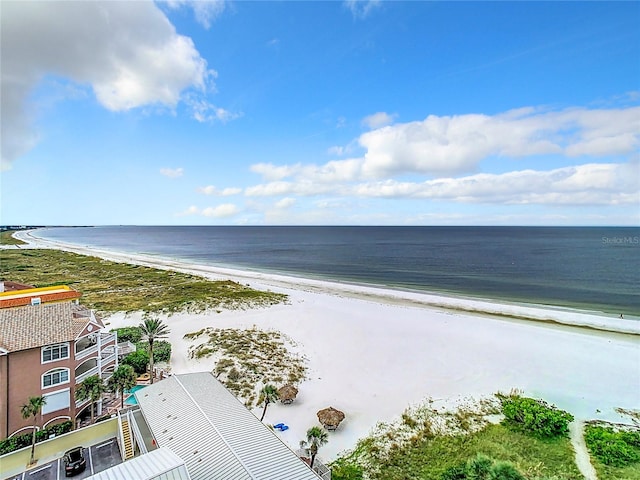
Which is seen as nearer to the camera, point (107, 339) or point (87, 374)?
point (87, 374)

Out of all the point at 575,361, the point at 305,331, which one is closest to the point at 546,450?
the point at 575,361

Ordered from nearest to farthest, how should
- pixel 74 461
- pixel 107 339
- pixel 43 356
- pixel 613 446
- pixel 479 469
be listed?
1. pixel 479 469
2. pixel 74 461
3. pixel 613 446
4. pixel 43 356
5. pixel 107 339

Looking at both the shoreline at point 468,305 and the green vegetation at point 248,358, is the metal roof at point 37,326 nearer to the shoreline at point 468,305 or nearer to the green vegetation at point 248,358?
the green vegetation at point 248,358

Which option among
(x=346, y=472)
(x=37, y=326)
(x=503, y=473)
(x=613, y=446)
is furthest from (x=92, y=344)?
(x=613, y=446)

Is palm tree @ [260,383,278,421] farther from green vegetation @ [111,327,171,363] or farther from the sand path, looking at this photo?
the sand path

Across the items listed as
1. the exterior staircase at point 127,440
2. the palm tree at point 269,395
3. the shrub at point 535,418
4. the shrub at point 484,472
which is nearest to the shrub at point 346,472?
the shrub at point 484,472

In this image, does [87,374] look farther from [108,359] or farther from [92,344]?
[92,344]

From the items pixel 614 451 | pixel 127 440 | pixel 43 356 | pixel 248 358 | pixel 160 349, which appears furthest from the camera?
pixel 160 349

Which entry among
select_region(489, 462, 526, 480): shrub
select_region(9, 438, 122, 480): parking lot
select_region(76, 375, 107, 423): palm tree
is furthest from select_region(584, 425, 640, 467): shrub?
select_region(76, 375, 107, 423): palm tree
